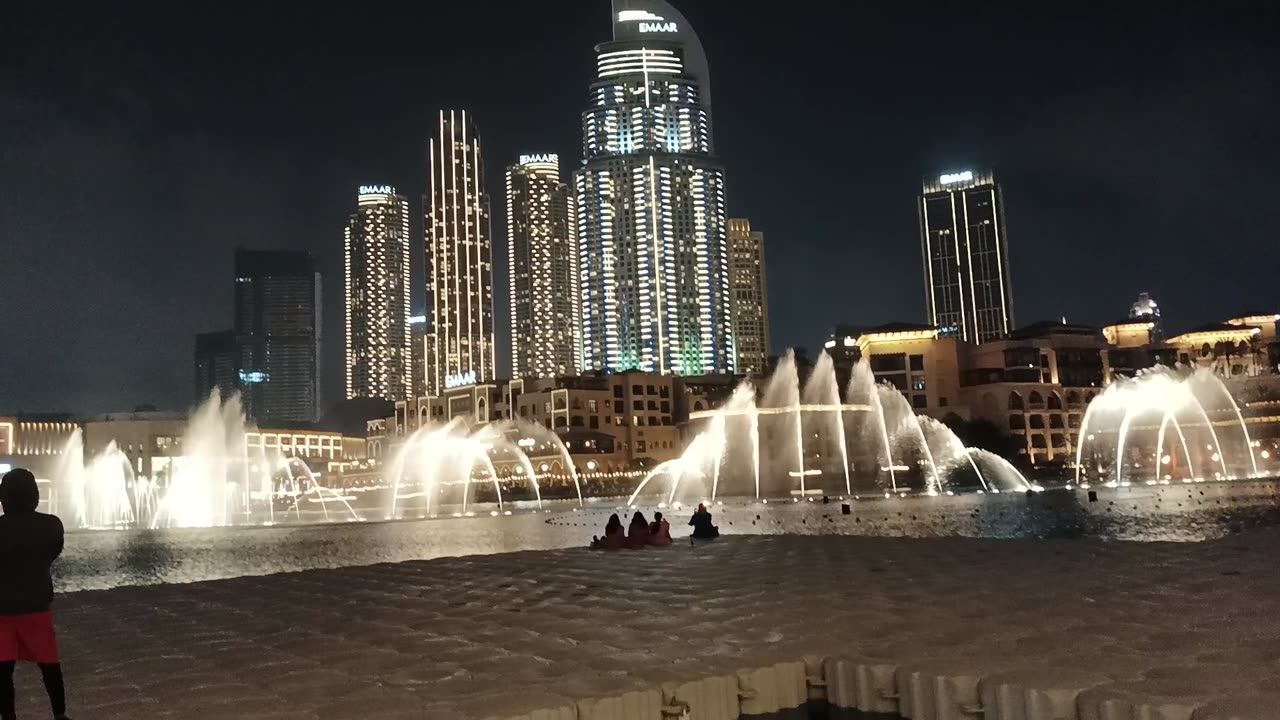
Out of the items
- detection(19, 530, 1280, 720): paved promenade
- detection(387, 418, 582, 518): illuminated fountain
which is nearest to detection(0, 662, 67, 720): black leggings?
detection(19, 530, 1280, 720): paved promenade

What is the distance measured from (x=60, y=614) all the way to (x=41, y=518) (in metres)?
11.2

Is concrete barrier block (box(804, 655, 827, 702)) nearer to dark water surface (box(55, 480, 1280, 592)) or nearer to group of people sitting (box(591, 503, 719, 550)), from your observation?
group of people sitting (box(591, 503, 719, 550))

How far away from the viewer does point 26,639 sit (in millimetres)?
8242

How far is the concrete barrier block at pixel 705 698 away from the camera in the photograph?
9.19 m

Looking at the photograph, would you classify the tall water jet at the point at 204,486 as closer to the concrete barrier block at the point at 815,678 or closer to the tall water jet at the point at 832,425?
the tall water jet at the point at 832,425

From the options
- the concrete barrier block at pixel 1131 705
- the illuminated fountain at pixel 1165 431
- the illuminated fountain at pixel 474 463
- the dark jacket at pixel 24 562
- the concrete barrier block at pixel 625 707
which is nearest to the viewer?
the concrete barrier block at pixel 1131 705

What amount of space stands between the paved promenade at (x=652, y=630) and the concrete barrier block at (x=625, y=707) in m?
0.25

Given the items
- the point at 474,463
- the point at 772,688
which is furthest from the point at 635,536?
the point at 474,463

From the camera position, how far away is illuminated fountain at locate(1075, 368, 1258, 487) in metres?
120

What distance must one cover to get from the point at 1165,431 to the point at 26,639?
137650mm

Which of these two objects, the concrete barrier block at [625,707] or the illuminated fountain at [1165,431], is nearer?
the concrete barrier block at [625,707]

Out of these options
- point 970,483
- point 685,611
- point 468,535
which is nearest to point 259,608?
point 685,611

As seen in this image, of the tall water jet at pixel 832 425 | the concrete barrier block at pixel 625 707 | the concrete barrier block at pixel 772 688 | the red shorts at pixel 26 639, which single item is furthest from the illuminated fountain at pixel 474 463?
the red shorts at pixel 26 639

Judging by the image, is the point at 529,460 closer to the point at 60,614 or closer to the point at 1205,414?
the point at 1205,414
